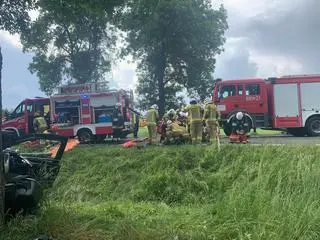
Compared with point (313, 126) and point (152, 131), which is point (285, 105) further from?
point (152, 131)

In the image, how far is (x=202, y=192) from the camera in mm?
10047

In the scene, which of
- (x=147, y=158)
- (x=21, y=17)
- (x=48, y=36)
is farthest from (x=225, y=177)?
(x=48, y=36)

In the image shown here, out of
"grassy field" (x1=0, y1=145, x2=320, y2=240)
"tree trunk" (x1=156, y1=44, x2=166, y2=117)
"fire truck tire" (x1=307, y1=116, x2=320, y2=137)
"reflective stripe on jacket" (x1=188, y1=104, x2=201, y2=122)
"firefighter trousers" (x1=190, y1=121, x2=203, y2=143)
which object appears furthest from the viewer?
"tree trunk" (x1=156, y1=44, x2=166, y2=117)

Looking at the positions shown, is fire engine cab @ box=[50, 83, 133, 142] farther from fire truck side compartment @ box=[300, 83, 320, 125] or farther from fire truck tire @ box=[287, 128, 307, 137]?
fire truck side compartment @ box=[300, 83, 320, 125]

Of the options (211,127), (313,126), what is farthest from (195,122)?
(313,126)

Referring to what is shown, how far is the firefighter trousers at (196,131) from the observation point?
15.5 meters

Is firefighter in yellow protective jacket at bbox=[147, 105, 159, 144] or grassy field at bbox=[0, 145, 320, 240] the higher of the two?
firefighter in yellow protective jacket at bbox=[147, 105, 159, 144]

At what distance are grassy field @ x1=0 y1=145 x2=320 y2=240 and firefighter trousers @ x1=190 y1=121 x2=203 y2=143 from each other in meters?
2.81

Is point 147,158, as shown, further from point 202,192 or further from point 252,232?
point 252,232

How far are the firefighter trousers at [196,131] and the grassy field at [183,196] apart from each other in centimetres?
281

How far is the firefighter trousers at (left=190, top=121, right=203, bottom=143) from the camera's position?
1550cm

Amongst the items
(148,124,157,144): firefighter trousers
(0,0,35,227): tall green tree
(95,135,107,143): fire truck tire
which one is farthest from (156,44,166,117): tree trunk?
(0,0,35,227): tall green tree

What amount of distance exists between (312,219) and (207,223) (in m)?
1.27

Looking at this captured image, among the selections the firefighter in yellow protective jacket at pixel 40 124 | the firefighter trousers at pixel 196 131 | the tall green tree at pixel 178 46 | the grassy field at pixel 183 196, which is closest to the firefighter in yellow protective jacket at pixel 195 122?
the firefighter trousers at pixel 196 131
